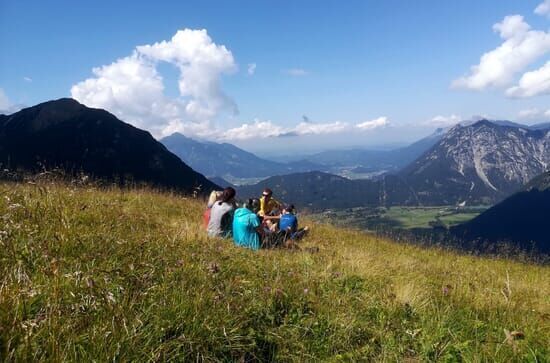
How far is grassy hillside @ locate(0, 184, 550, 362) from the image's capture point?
2.56 m

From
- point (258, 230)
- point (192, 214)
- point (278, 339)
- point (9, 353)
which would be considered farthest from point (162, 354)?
point (192, 214)

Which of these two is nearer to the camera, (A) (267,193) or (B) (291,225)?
(B) (291,225)

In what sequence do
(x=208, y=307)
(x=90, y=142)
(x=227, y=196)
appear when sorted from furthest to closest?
(x=90, y=142) → (x=227, y=196) → (x=208, y=307)

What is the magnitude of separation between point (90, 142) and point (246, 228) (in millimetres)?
148877

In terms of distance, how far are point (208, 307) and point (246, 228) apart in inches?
228

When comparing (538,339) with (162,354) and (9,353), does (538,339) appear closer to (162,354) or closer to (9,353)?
(162,354)

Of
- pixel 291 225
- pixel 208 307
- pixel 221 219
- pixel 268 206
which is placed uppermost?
pixel 208 307

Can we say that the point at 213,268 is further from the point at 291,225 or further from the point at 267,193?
the point at 267,193

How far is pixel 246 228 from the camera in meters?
8.97

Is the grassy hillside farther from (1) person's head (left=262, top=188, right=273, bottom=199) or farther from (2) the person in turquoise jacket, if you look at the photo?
(1) person's head (left=262, top=188, right=273, bottom=199)

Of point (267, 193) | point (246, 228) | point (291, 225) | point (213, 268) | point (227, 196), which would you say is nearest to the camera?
point (213, 268)

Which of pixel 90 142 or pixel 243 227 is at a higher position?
pixel 90 142

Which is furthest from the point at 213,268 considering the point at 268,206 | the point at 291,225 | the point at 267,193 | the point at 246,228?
the point at 268,206

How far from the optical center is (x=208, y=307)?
10.5ft
